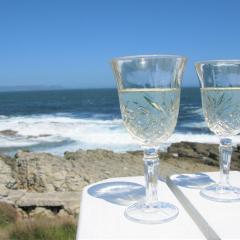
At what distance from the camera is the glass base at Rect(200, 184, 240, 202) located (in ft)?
4.09

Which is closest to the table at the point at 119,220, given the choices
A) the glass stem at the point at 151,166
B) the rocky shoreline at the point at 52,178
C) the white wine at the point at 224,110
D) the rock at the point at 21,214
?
the glass stem at the point at 151,166

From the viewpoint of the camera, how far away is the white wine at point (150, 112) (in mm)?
1093

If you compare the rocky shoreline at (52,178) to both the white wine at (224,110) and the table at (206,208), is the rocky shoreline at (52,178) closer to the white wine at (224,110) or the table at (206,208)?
the table at (206,208)

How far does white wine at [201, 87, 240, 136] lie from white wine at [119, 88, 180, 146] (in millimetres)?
154

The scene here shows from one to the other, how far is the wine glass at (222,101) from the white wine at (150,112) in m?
0.15

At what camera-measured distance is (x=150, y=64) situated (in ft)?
3.54

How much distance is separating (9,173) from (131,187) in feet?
23.4

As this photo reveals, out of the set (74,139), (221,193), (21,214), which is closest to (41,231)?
(21,214)

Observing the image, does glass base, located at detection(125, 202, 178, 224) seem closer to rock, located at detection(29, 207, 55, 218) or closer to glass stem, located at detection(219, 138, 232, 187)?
glass stem, located at detection(219, 138, 232, 187)

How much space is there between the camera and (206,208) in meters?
1.18

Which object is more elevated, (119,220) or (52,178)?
(119,220)

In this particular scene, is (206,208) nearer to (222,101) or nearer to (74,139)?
(222,101)

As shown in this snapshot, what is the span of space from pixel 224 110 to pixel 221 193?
26 centimetres

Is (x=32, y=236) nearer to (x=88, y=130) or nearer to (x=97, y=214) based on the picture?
(x=97, y=214)
